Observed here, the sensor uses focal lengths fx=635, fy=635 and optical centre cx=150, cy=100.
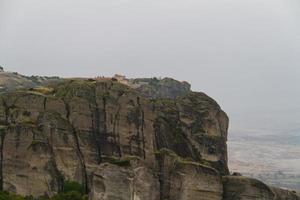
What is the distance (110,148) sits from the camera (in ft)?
213

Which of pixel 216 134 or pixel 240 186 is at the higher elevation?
pixel 216 134

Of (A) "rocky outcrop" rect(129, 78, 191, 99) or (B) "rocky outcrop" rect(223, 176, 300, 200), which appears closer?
(B) "rocky outcrop" rect(223, 176, 300, 200)

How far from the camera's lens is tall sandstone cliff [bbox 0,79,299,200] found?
58.8 metres

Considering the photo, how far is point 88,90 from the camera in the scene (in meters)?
66.4

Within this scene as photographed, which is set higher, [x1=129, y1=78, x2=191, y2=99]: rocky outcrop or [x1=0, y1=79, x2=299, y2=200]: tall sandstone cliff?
[x1=129, y1=78, x2=191, y2=99]: rocky outcrop

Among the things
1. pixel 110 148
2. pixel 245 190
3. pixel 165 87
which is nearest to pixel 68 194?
pixel 110 148

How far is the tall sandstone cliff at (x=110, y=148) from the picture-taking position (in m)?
58.8

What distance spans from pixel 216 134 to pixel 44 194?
2218 centimetres

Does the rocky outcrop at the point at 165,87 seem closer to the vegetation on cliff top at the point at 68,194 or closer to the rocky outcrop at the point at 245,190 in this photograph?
the vegetation on cliff top at the point at 68,194

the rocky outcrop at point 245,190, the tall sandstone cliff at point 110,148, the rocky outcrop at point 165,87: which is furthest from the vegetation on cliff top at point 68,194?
the rocky outcrop at point 165,87

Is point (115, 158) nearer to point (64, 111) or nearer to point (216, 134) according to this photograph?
point (64, 111)

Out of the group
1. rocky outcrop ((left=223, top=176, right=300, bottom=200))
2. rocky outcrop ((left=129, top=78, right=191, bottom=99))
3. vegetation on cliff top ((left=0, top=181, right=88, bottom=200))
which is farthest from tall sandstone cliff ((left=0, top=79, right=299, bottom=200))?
rocky outcrop ((left=129, top=78, right=191, bottom=99))

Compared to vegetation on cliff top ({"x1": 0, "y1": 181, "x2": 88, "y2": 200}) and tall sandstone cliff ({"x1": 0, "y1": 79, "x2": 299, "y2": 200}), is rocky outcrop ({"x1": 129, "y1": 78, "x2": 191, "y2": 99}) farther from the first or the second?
vegetation on cliff top ({"x1": 0, "y1": 181, "x2": 88, "y2": 200})

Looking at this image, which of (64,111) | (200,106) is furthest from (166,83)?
(64,111)
